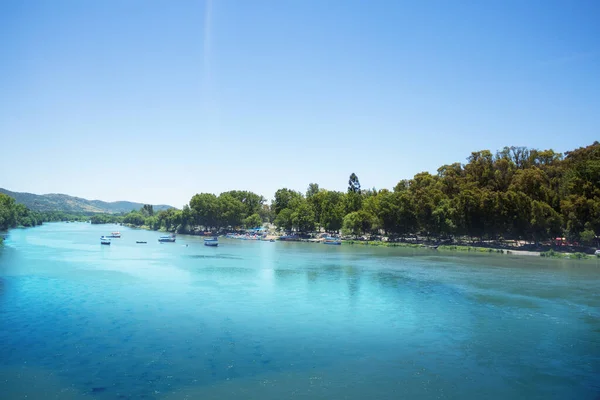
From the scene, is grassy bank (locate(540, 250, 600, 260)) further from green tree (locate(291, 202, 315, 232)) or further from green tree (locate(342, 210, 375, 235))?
green tree (locate(291, 202, 315, 232))

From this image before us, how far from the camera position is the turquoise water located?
598 inches

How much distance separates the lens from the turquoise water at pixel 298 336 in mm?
15195

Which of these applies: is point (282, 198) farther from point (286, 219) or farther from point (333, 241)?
point (333, 241)

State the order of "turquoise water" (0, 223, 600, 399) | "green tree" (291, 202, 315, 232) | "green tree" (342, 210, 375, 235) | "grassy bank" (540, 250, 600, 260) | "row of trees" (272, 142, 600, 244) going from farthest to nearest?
"green tree" (291, 202, 315, 232) < "green tree" (342, 210, 375, 235) < "row of trees" (272, 142, 600, 244) < "grassy bank" (540, 250, 600, 260) < "turquoise water" (0, 223, 600, 399)

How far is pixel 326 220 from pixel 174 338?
80.7 m

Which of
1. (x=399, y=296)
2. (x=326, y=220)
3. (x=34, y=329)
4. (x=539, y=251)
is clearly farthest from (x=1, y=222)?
(x=539, y=251)

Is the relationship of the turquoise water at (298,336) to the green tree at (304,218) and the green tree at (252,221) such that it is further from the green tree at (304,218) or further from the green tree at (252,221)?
the green tree at (252,221)

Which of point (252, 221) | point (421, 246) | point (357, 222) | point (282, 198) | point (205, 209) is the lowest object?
point (421, 246)

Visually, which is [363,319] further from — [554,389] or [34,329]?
[34,329]

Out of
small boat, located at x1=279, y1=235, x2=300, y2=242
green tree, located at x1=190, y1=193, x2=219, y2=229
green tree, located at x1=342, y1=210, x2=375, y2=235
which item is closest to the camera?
green tree, located at x1=342, y1=210, x2=375, y2=235

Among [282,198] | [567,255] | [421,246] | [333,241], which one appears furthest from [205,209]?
[567,255]

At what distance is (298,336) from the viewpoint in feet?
69.3

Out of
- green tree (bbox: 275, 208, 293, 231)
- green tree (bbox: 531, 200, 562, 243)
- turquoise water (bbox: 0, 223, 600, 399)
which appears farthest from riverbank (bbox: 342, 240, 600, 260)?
green tree (bbox: 275, 208, 293, 231)

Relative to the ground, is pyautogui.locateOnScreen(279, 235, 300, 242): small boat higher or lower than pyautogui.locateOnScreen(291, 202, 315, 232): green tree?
lower
